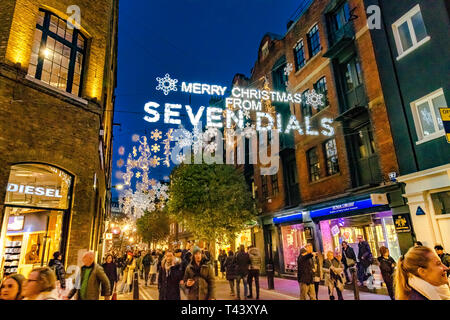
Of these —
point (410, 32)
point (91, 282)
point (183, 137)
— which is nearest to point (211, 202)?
point (183, 137)

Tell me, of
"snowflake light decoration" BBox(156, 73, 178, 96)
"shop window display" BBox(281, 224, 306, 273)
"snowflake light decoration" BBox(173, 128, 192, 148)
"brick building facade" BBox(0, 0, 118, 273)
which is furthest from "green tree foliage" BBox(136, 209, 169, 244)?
"snowflake light decoration" BBox(156, 73, 178, 96)

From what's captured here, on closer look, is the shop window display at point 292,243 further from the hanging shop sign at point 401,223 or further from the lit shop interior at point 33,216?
the lit shop interior at point 33,216

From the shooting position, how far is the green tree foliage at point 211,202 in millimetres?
17875

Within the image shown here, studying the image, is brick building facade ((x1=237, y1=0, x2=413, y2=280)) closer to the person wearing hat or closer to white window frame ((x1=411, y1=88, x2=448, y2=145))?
white window frame ((x1=411, y1=88, x2=448, y2=145))

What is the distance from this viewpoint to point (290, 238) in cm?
1695

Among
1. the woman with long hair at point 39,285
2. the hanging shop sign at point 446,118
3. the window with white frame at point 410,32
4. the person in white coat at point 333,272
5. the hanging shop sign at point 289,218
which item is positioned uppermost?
the window with white frame at point 410,32

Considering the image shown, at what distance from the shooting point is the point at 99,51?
1084cm

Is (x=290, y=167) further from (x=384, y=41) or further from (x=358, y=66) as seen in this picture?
(x=384, y=41)

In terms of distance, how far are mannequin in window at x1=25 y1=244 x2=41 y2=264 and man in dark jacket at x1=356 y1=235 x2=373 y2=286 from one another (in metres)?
12.0

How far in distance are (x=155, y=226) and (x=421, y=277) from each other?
44709 mm

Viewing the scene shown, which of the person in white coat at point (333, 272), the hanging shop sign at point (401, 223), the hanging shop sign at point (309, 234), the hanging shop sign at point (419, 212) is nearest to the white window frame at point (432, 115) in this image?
the hanging shop sign at point (419, 212)

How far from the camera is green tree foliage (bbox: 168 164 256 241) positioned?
1788cm

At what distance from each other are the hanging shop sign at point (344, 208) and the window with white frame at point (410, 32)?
5970 millimetres

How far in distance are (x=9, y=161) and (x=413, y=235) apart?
12849mm
